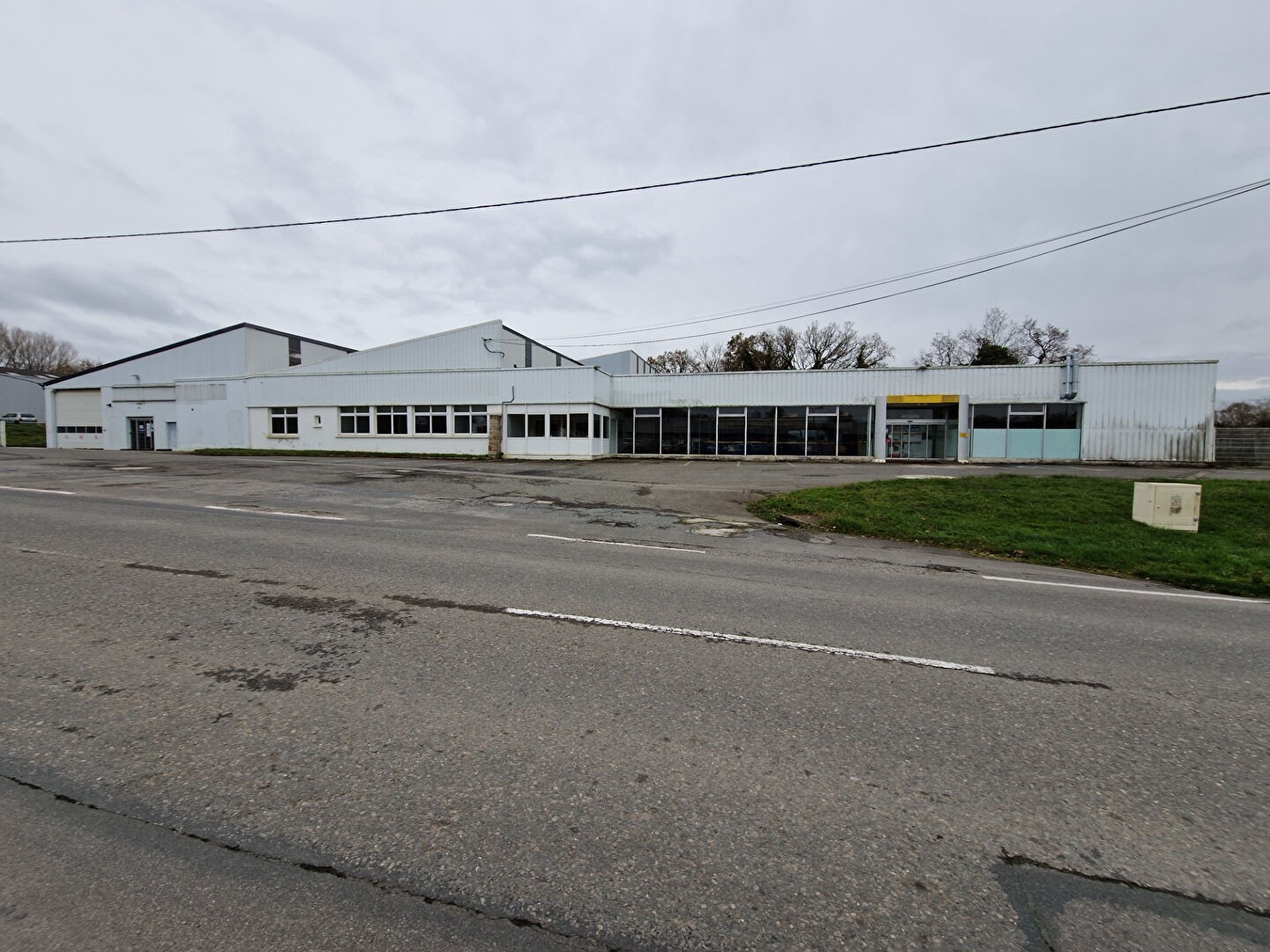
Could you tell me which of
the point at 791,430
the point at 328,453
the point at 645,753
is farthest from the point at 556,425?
the point at 645,753

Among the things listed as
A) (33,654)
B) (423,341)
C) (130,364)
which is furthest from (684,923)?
(130,364)

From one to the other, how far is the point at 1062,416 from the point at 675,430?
20.3 m

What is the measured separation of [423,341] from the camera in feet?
112

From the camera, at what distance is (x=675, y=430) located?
34.7m

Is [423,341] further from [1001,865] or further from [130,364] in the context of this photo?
[1001,865]

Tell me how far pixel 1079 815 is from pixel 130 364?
5528cm

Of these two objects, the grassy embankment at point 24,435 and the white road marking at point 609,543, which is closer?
the white road marking at point 609,543

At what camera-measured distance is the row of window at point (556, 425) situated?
32125 millimetres

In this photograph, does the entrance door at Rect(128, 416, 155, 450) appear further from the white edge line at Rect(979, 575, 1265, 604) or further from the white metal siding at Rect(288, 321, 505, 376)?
the white edge line at Rect(979, 575, 1265, 604)

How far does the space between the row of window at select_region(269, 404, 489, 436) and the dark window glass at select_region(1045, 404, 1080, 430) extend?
99.1 ft

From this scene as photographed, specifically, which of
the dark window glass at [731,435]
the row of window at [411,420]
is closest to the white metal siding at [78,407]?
the row of window at [411,420]

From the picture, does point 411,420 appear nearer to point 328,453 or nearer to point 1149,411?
point 328,453

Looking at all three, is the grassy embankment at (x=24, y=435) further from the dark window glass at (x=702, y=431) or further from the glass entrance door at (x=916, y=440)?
the glass entrance door at (x=916, y=440)

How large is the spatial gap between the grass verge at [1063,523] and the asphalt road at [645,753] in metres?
2.10
